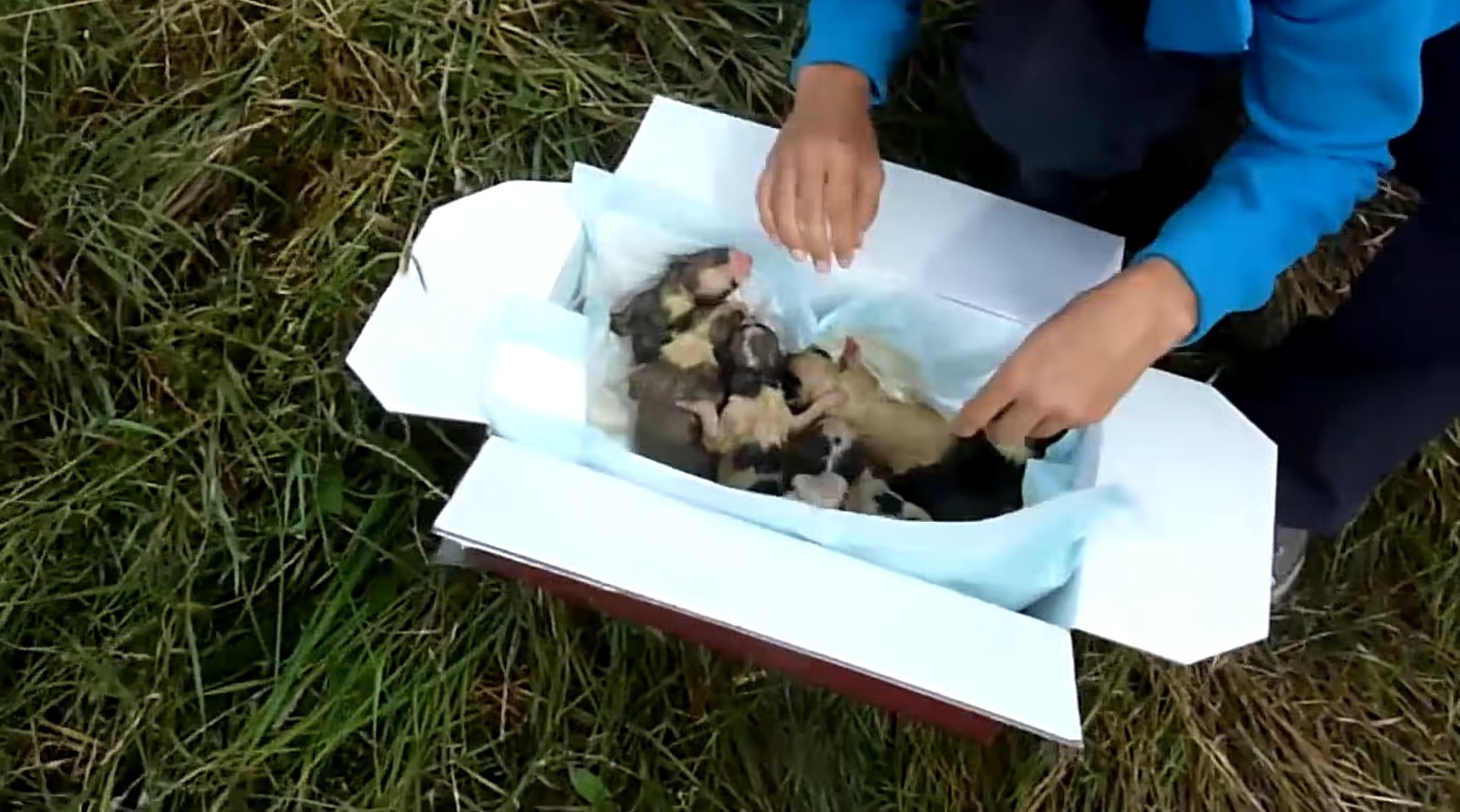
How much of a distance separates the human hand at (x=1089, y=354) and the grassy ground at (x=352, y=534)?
0.29 metres

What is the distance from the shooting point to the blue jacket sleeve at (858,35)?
0.84m

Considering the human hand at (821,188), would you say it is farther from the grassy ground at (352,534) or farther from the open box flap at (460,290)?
the grassy ground at (352,534)

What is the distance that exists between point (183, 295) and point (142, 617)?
0.21 meters

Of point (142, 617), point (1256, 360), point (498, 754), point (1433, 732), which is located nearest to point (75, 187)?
point (142, 617)

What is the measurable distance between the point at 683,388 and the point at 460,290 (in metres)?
0.14

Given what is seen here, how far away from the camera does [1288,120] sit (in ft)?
2.30

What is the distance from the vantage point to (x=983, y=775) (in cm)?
92

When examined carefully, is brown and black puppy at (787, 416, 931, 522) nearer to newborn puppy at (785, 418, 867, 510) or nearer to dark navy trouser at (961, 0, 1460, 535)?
newborn puppy at (785, 418, 867, 510)

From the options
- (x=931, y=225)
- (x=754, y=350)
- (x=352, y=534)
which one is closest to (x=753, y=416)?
(x=754, y=350)

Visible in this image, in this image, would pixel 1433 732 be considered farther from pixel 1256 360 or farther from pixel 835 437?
pixel 835 437

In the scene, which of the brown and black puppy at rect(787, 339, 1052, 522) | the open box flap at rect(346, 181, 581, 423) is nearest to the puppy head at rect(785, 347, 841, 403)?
the brown and black puppy at rect(787, 339, 1052, 522)

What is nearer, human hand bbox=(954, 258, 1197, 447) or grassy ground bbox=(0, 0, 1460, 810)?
human hand bbox=(954, 258, 1197, 447)

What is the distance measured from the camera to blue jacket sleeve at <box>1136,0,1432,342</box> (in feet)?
2.19

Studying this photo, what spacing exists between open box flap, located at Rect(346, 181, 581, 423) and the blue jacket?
1.03ft
